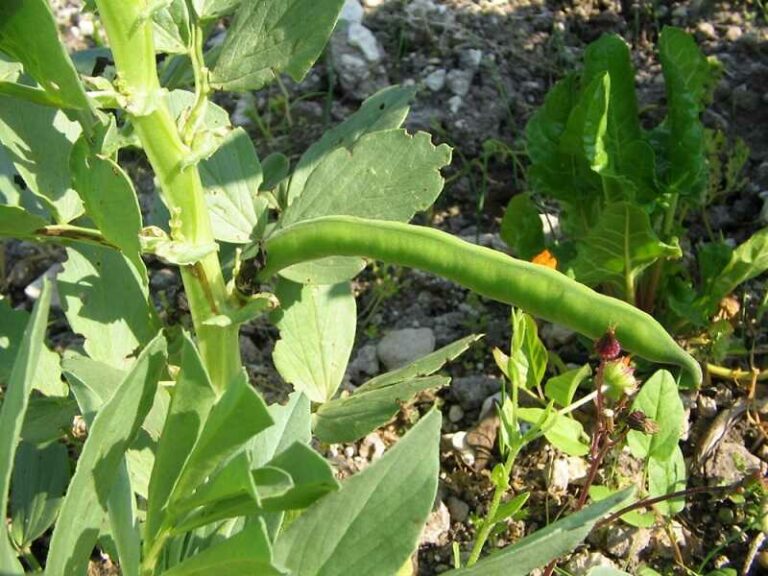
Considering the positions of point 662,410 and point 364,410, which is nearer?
point 364,410

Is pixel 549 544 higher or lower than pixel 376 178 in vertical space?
lower

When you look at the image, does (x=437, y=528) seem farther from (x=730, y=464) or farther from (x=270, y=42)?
(x=270, y=42)

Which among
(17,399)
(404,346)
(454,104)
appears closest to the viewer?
(17,399)

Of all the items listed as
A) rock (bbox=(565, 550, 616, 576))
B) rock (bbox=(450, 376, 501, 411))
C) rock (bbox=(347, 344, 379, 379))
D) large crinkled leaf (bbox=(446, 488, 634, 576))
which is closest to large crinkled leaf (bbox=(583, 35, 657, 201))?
rock (bbox=(450, 376, 501, 411))

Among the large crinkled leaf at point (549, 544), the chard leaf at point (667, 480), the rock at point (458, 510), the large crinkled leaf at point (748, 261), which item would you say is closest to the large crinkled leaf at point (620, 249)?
the large crinkled leaf at point (748, 261)

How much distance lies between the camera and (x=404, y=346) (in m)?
2.08

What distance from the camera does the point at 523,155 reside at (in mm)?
2430

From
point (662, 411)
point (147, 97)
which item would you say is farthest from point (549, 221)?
point (147, 97)

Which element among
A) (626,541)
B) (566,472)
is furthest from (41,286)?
(626,541)

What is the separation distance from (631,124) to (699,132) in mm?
132

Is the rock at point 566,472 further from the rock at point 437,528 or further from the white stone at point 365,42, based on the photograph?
the white stone at point 365,42

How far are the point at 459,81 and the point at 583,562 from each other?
129 cm

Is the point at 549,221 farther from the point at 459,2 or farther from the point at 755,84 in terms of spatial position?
the point at 459,2

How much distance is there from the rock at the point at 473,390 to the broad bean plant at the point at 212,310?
0.36 metres
